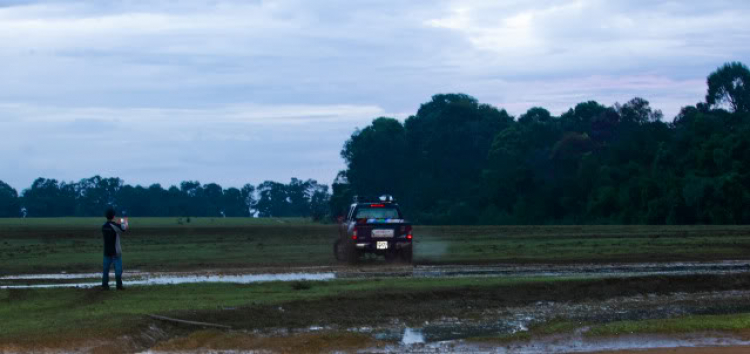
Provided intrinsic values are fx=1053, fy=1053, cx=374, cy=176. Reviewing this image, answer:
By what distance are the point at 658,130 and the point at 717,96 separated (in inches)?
268

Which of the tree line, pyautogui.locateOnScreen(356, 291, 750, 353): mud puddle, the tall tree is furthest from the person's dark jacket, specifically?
the tree line

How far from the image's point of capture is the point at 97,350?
14.5m

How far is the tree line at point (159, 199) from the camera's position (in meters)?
166

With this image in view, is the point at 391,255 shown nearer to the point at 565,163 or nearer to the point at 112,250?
the point at 112,250

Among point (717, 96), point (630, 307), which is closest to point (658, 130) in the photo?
point (717, 96)

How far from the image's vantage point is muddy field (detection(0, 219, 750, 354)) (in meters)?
15.3

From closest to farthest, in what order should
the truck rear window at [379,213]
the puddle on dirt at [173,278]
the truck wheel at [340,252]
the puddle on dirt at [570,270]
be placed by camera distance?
the puddle on dirt at [173,278] < the puddle on dirt at [570,270] < the truck rear window at [379,213] < the truck wheel at [340,252]

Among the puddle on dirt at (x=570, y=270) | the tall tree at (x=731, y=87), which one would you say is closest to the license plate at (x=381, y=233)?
the puddle on dirt at (x=570, y=270)

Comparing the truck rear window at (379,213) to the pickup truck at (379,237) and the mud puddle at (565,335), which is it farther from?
the mud puddle at (565,335)

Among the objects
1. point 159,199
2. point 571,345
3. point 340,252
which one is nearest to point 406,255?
point 340,252

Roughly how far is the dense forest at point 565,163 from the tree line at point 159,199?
40.3m

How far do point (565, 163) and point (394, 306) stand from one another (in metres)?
75.4

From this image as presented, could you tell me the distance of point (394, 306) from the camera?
19156 mm

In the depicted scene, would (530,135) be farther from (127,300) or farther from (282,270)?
(127,300)
